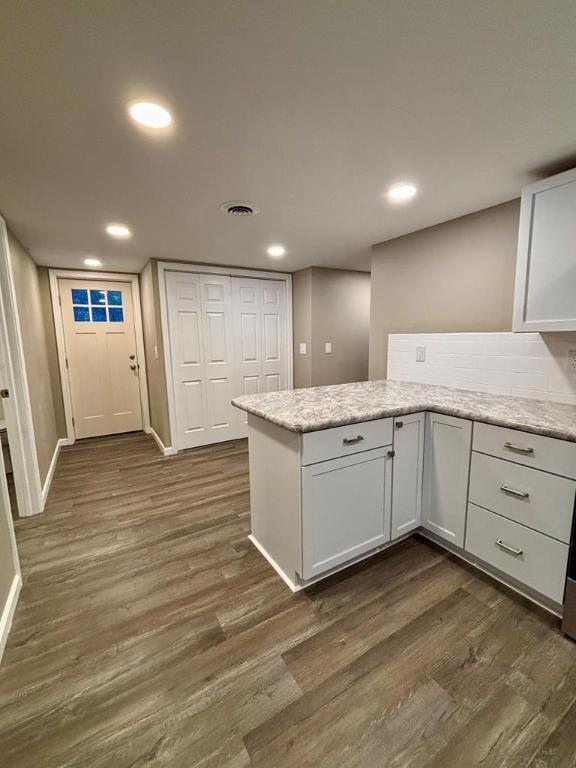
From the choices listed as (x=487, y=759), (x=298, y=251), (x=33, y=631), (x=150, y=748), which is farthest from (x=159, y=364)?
(x=487, y=759)

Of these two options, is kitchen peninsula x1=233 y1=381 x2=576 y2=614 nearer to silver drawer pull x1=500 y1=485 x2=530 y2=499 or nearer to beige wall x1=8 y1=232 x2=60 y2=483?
silver drawer pull x1=500 y1=485 x2=530 y2=499

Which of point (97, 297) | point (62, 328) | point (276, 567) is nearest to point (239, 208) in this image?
point (276, 567)

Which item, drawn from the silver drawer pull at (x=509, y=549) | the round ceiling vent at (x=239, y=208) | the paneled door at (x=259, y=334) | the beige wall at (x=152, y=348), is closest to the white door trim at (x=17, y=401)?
the beige wall at (x=152, y=348)

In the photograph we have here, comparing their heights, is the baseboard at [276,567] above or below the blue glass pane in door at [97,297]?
below

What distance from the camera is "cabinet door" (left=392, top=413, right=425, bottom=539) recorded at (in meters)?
1.79

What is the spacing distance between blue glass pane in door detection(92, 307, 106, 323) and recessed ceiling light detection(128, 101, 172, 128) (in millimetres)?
3421

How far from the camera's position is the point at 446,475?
1830 mm

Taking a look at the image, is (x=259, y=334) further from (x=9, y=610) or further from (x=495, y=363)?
(x=9, y=610)

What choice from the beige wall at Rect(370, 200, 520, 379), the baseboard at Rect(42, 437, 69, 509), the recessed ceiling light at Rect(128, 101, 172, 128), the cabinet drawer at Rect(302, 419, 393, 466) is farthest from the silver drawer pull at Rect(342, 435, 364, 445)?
the baseboard at Rect(42, 437, 69, 509)

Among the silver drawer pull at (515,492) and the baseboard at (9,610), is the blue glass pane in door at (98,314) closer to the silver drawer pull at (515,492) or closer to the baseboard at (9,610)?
the baseboard at (9,610)

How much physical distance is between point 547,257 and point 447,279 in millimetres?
774

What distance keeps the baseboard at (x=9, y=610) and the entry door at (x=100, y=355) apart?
9.35ft

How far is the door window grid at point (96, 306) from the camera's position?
398cm

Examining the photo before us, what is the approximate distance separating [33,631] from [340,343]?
3.61 meters
